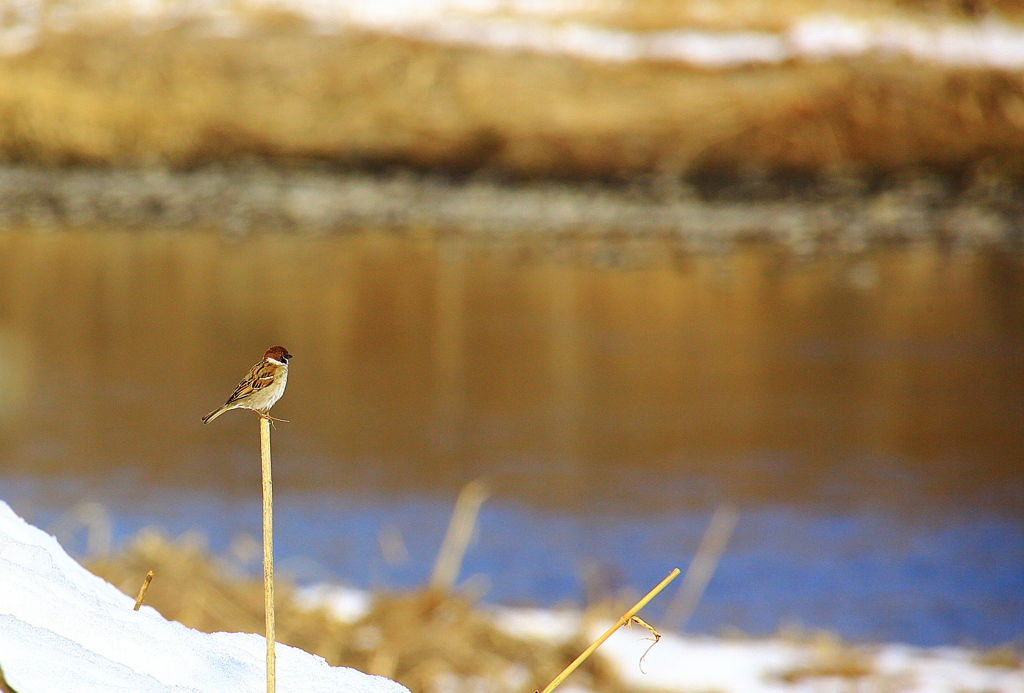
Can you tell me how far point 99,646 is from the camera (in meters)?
0.42

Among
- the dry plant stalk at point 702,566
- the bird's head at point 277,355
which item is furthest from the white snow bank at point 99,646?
the dry plant stalk at point 702,566

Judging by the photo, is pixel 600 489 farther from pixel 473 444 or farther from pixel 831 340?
pixel 831 340

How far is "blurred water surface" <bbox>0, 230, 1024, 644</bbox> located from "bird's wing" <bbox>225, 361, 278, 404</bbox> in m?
1.21

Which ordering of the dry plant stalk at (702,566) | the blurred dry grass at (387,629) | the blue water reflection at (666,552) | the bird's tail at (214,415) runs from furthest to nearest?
the blue water reflection at (666,552), the dry plant stalk at (702,566), the blurred dry grass at (387,629), the bird's tail at (214,415)

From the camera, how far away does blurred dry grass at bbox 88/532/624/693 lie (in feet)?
4.59

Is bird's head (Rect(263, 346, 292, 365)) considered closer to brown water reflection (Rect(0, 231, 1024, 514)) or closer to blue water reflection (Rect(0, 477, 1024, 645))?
blue water reflection (Rect(0, 477, 1024, 645))

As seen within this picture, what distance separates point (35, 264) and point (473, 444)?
7.51ft

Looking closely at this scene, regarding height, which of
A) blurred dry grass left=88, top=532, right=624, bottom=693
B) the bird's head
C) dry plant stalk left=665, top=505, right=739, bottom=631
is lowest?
the bird's head

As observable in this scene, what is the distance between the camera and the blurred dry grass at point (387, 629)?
1.40 m

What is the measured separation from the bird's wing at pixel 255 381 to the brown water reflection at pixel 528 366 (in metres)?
1.94

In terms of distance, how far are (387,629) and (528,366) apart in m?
2.01

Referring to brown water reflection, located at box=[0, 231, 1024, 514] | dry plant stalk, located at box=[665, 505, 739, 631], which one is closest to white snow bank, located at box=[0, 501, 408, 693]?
dry plant stalk, located at box=[665, 505, 739, 631]

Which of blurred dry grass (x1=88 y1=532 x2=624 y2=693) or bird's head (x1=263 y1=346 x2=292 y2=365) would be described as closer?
bird's head (x1=263 y1=346 x2=292 y2=365)

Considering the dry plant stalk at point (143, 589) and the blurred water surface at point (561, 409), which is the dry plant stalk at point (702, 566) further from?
the dry plant stalk at point (143, 589)
